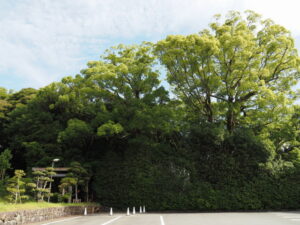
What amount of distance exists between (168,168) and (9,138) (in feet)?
59.6

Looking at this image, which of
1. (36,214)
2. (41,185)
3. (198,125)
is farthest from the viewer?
(198,125)

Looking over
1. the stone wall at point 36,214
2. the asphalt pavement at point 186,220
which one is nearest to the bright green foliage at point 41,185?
the stone wall at point 36,214

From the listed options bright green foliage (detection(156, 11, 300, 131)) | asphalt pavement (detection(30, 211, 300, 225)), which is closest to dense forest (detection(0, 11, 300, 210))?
bright green foliage (detection(156, 11, 300, 131))

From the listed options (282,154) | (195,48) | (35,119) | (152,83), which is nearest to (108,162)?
(152,83)

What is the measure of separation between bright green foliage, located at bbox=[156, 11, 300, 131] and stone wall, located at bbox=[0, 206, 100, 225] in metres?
12.4

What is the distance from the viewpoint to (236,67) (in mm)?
21047

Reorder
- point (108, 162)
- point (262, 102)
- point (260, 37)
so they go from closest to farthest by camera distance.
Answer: point (262, 102), point (260, 37), point (108, 162)

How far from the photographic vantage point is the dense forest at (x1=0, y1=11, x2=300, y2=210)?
21.1 meters

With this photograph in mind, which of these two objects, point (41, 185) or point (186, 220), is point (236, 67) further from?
point (41, 185)

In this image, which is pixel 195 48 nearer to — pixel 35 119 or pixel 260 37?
pixel 260 37

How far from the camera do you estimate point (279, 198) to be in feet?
69.6

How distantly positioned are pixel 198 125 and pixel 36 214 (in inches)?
548

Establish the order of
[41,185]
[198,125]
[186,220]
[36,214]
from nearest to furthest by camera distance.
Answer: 1. [186,220]
2. [36,214]
3. [41,185]
4. [198,125]

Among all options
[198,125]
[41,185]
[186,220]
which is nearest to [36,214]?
[41,185]
